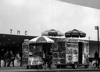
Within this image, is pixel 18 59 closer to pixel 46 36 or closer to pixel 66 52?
pixel 46 36

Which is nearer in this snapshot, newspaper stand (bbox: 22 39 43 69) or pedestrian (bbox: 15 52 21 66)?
newspaper stand (bbox: 22 39 43 69)

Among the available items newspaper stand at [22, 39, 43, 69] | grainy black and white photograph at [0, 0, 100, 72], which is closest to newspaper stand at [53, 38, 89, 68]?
grainy black and white photograph at [0, 0, 100, 72]

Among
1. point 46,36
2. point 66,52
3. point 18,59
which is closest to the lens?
point 66,52

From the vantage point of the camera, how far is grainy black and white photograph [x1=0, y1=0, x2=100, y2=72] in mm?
18703

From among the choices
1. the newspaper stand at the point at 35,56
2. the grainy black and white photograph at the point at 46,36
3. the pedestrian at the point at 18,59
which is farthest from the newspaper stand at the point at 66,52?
the pedestrian at the point at 18,59

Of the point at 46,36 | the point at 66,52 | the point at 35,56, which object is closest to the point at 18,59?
the point at 46,36

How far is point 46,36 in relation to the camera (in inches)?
945

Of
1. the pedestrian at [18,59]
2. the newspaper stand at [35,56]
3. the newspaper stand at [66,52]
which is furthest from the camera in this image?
the pedestrian at [18,59]

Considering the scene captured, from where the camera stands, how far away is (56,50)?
19828mm

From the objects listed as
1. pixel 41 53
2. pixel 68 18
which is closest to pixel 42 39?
pixel 41 53

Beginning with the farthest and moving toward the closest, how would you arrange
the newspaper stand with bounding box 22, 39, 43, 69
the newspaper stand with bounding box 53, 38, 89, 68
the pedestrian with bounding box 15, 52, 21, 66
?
1. the pedestrian with bounding box 15, 52, 21, 66
2. the newspaper stand with bounding box 53, 38, 89, 68
3. the newspaper stand with bounding box 22, 39, 43, 69

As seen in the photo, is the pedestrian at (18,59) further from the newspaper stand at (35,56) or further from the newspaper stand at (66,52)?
the newspaper stand at (66,52)

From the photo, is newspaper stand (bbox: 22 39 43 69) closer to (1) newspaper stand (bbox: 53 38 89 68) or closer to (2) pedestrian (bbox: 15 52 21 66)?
(1) newspaper stand (bbox: 53 38 89 68)

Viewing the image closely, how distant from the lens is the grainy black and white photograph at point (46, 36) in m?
18.7
